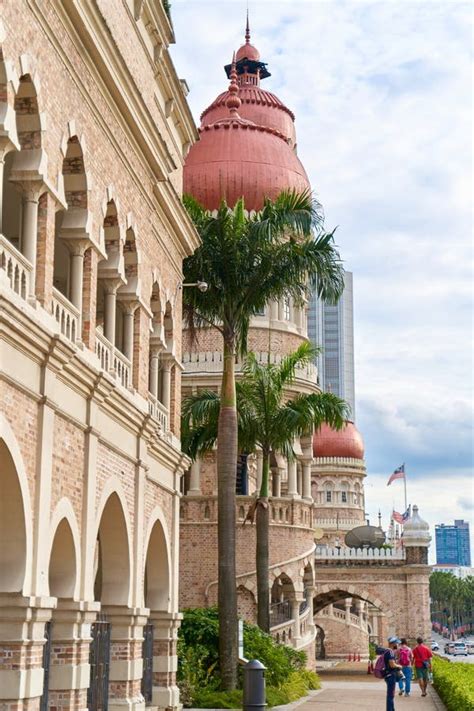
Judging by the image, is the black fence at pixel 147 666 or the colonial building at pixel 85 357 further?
the black fence at pixel 147 666

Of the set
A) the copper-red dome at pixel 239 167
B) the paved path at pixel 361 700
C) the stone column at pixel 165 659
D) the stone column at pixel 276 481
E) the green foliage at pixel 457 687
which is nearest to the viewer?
the green foliage at pixel 457 687

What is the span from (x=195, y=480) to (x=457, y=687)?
48.3 feet

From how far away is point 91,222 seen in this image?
14.3 m

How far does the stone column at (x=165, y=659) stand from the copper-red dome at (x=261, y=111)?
24817 millimetres

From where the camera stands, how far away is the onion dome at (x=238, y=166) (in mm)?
36062

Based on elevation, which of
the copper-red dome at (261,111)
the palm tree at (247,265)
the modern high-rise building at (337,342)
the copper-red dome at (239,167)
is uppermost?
the modern high-rise building at (337,342)

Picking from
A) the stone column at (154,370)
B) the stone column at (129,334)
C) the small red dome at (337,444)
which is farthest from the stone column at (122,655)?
the small red dome at (337,444)

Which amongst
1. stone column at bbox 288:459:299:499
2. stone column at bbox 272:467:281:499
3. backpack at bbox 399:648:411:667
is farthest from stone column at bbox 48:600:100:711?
stone column at bbox 272:467:281:499

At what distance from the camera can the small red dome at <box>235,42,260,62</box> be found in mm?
47456

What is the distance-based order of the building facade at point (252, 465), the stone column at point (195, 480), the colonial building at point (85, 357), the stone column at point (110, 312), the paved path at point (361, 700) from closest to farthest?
the colonial building at point (85, 357)
the stone column at point (110, 312)
the paved path at point (361, 700)
the building facade at point (252, 465)
the stone column at point (195, 480)

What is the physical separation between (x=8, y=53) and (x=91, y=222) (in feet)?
11.2

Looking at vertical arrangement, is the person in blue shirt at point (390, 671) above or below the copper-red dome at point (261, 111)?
below

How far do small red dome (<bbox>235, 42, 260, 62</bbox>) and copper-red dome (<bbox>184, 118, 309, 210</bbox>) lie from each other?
11.0 m

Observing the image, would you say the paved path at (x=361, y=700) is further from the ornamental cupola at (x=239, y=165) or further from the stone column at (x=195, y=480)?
the ornamental cupola at (x=239, y=165)
